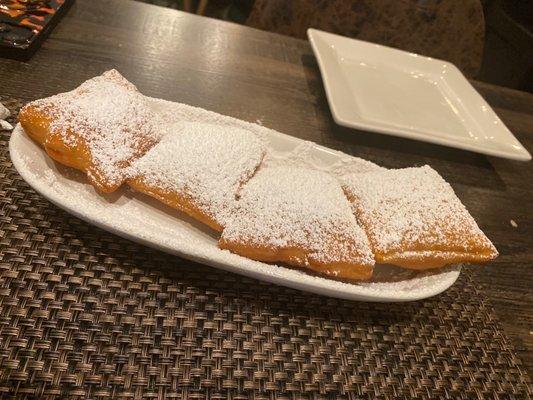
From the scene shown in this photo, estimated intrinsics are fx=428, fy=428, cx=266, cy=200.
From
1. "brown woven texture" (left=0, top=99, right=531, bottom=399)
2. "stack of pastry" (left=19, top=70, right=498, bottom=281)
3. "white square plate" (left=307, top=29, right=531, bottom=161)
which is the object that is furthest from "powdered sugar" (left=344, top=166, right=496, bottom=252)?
"white square plate" (left=307, top=29, right=531, bottom=161)

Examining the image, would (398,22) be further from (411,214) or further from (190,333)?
(190,333)

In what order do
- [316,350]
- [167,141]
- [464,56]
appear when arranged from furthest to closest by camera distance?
[464,56] → [167,141] → [316,350]

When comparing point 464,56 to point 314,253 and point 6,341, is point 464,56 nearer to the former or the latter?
point 314,253

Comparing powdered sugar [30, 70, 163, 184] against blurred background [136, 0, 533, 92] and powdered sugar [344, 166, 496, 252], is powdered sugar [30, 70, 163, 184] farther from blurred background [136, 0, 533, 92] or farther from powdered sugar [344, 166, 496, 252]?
blurred background [136, 0, 533, 92]

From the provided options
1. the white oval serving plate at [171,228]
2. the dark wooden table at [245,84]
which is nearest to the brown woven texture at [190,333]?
the white oval serving plate at [171,228]

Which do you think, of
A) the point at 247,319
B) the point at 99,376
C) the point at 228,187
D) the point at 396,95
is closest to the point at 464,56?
the point at 396,95

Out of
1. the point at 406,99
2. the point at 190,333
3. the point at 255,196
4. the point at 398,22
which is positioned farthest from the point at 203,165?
the point at 398,22
